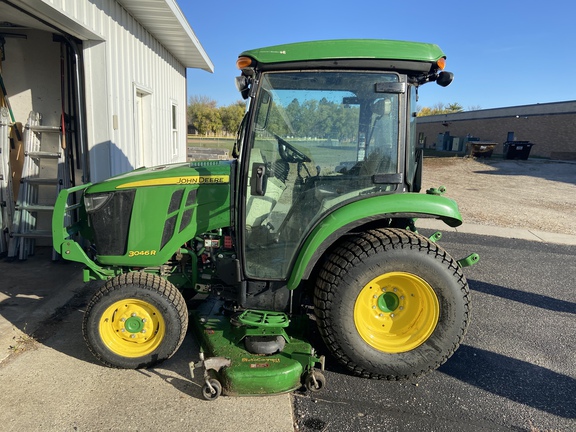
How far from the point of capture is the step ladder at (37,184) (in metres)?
5.30

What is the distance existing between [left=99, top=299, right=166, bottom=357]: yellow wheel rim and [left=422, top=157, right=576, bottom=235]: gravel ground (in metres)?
7.59

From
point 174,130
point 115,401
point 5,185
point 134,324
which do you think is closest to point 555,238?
point 134,324

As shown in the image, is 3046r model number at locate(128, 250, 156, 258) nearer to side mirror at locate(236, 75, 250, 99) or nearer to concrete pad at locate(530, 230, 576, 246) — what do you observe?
side mirror at locate(236, 75, 250, 99)

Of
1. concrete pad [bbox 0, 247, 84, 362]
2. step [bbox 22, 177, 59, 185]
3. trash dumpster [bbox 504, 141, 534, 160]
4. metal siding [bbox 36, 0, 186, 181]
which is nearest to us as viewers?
concrete pad [bbox 0, 247, 84, 362]

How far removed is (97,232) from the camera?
3.02 meters

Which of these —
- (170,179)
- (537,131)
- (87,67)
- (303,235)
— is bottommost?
(303,235)

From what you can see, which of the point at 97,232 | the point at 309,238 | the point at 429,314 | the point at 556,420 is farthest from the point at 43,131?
the point at 556,420

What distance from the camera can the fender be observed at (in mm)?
2621

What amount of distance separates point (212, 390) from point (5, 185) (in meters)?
4.63

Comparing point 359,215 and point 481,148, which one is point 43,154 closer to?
point 359,215

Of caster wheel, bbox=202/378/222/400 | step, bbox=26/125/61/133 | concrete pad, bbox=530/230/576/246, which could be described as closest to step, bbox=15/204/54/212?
step, bbox=26/125/61/133

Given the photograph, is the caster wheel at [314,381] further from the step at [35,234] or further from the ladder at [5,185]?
the ladder at [5,185]

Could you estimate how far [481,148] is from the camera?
2495cm

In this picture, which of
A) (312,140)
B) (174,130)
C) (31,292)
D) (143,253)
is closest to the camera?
(312,140)
